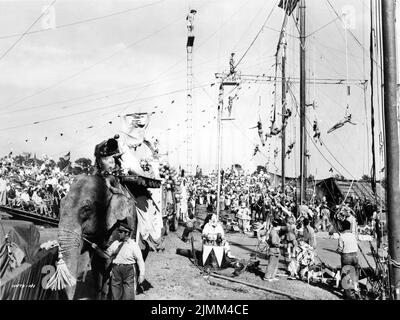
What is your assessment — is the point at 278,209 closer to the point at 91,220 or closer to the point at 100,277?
the point at 100,277

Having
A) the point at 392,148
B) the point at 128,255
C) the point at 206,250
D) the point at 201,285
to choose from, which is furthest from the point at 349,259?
the point at 128,255

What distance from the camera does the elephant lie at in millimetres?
6512

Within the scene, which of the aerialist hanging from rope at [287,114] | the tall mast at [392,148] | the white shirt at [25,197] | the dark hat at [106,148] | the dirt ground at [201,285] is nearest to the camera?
the tall mast at [392,148]

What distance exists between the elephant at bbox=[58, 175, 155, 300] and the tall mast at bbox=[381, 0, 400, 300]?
5.45 metres

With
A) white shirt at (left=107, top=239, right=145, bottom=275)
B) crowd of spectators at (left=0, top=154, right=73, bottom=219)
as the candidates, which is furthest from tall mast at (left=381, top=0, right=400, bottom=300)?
crowd of spectators at (left=0, top=154, right=73, bottom=219)

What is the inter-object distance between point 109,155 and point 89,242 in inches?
100

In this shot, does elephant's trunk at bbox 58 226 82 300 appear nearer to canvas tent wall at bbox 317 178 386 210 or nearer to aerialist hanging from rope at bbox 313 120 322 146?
aerialist hanging from rope at bbox 313 120 322 146

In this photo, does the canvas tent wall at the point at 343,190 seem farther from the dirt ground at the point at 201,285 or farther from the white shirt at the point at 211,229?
the white shirt at the point at 211,229

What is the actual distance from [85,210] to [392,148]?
6284 millimetres

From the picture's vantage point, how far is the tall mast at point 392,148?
7.46 metres

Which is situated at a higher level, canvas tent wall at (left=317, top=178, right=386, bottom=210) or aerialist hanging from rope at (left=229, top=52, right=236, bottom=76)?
aerialist hanging from rope at (left=229, top=52, right=236, bottom=76)

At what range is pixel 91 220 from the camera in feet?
22.8

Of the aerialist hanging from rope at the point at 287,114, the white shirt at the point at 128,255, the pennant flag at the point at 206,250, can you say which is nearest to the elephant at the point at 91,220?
the white shirt at the point at 128,255
